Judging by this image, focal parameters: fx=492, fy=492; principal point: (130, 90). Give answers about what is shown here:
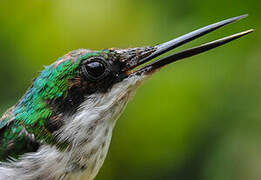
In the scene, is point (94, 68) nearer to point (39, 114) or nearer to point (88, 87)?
point (88, 87)

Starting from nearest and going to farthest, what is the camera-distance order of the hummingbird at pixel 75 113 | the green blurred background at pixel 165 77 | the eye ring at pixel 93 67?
1. the hummingbird at pixel 75 113
2. the eye ring at pixel 93 67
3. the green blurred background at pixel 165 77

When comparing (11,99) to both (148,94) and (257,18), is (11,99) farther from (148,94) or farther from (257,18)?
(257,18)

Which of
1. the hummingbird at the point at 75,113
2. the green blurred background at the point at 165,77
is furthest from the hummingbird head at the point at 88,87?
the green blurred background at the point at 165,77

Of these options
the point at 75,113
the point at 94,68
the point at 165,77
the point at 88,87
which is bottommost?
the point at 165,77

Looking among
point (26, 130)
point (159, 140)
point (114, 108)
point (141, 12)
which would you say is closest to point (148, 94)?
point (159, 140)

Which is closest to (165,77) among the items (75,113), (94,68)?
(94,68)

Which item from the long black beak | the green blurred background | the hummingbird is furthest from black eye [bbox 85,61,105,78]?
the green blurred background

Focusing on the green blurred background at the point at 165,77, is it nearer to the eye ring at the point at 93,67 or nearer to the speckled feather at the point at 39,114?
the speckled feather at the point at 39,114
